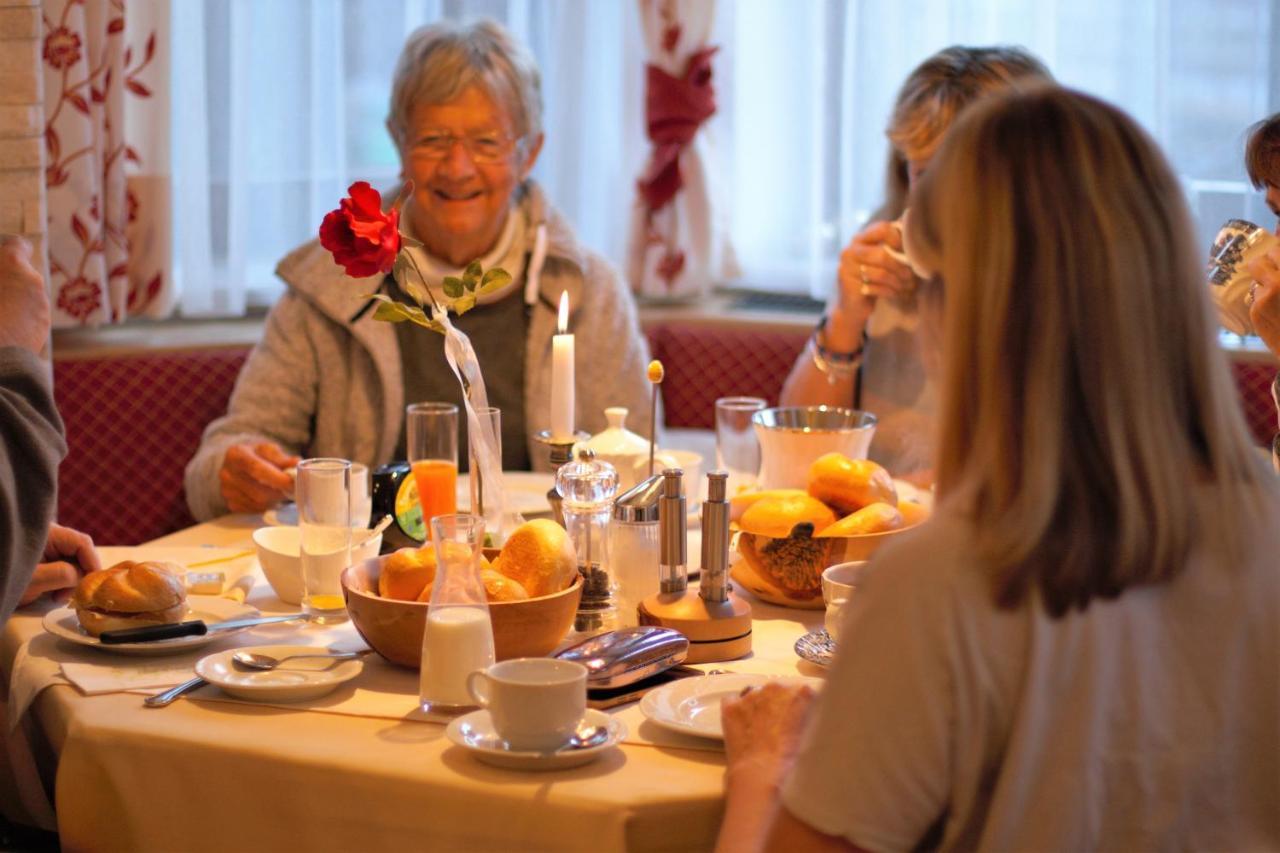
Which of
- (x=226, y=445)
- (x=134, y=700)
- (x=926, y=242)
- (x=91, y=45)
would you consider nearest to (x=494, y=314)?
(x=226, y=445)

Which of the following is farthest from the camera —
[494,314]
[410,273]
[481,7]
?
[481,7]

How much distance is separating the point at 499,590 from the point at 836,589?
1.21ft

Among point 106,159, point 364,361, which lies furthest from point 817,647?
point 106,159

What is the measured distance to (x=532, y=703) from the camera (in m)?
1.22

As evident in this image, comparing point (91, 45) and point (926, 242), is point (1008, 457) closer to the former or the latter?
point (926, 242)

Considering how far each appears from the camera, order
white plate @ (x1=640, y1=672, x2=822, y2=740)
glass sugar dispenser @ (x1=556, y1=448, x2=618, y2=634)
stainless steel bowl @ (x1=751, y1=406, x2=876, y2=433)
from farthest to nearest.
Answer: stainless steel bowl @ (x1=751, y1=406, x2=876, y2=433), glass sugar dispenser @ (x1=556, y1=448, x2=618, y2=634), white plate @ (x1=640, y1=672, x2=822, y2=740)

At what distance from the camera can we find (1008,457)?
979 mm

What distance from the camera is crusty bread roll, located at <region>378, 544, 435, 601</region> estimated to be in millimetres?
1439

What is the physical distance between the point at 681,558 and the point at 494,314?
4.27ft

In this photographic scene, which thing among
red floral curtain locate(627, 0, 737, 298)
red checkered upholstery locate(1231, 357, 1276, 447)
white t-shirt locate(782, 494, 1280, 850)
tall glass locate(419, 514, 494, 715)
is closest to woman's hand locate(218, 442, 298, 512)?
tall glass locate(419, 514, 494, 715)

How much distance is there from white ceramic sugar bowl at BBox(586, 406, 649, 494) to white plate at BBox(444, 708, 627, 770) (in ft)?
2.25

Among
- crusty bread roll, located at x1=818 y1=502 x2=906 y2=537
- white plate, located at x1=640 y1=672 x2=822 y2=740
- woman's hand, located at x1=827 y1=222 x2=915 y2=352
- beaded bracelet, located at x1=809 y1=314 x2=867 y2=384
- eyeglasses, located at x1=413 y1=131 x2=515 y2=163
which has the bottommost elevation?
white plate, located at x1=640 y1=672 x2=822 y2=740

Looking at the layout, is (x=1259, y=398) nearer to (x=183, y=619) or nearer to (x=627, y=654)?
(x=627, y=654)

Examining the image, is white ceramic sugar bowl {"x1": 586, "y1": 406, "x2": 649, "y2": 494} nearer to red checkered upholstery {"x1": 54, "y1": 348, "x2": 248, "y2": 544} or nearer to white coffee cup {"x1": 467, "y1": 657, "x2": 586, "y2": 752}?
white coffee cup {"x1": 467, "y1": 657, "x2": 586, "y2": 752}
